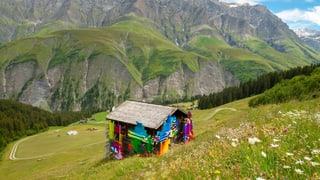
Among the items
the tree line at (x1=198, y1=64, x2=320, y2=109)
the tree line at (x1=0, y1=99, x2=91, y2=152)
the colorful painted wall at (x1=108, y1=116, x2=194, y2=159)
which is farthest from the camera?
the tree line at (x1=0, y1=99, x2=91, y2=152)

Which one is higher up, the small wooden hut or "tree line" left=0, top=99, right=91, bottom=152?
the small wooden hut

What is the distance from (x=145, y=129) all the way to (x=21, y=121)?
14905cm

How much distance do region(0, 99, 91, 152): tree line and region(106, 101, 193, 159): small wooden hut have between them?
99645mm

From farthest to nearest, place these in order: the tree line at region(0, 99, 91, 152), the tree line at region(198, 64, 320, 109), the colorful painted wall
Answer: the tree line at region(0, 99, 91, 152) → the tree line at region(198, 64, 320, 109) → the colorful painted wall

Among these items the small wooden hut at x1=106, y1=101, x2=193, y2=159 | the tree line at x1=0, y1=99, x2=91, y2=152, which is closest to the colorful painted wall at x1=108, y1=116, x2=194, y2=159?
the small wooden hut at x1=106, y1=101, x2=193, y2=159

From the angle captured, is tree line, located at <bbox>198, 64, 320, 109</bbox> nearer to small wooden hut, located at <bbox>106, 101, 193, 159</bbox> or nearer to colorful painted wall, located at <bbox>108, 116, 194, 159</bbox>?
colorful painted wall, located at <bbox>108, 116, 194, 159</bbox>

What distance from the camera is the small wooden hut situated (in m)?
32.3

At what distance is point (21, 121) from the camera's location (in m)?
159

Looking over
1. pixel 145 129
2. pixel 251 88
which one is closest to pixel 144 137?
pixel 145 129

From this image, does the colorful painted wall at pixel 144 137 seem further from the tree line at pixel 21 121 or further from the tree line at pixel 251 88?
Result: the tree line at pixel 251 88

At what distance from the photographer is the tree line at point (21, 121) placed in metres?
142

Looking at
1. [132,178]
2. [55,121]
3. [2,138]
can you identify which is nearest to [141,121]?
[132,178]

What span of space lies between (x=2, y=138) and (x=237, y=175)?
463ft

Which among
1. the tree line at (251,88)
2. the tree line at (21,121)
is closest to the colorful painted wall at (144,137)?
the tree line at (21,121)
